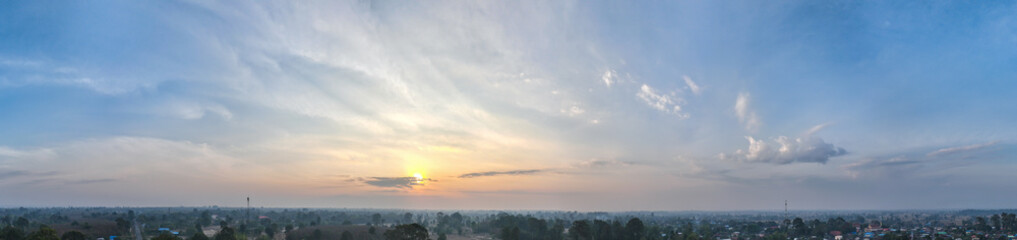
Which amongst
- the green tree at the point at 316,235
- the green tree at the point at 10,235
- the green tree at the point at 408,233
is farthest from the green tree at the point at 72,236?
the green tree at the point at 408,233

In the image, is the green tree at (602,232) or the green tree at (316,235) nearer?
the green tree at (602,232)

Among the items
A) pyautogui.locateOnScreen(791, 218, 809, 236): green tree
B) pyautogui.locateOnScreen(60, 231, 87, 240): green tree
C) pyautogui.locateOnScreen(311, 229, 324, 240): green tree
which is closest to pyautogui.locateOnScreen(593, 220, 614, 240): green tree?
pyautogui.locateOnScreen(311, 229, 324, 240): green tree

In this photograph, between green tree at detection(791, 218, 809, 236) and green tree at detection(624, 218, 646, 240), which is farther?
green tree at detection(791, 218, 809, 236)

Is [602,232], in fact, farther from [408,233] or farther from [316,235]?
[316,235]

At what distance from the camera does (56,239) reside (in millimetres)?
55344

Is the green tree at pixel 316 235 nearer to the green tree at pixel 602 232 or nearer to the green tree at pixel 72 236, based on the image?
the green tree at pixel 72 236

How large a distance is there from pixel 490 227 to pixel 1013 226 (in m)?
121

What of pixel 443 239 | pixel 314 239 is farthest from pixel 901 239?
pixel 314 239

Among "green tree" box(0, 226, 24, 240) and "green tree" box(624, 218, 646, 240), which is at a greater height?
"green tree" box(0, 226, 24, 240)

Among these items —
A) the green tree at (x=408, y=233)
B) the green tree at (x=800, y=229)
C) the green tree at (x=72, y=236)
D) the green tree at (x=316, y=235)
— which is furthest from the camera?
the green tree at (x=800, y=229)

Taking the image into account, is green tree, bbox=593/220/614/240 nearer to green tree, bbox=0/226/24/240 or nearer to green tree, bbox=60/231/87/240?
green tree, bbox=60/231/87/240

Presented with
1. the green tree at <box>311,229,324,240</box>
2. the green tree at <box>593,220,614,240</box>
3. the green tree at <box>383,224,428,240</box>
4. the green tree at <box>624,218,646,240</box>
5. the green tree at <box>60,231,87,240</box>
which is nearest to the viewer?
the green tree at <box>60,231,87,240</box>

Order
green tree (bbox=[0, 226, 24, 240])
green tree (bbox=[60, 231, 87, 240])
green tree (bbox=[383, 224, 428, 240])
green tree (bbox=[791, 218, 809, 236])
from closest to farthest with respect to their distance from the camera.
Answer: green tree (bbox=[60, 231, 87, 240]) < green tree (bbox=[0, 226, 24, 240]) < green tree (bbox=[383, 224, 428, 240]) < green tree (bbox=[791, 218, 809, 236])

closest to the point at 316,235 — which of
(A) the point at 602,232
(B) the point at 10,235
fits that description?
(B) the point at 10,235
